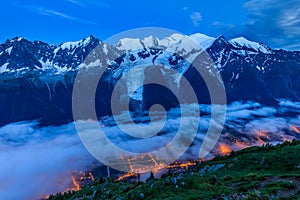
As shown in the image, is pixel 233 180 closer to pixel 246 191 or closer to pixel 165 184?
pixel 246 191

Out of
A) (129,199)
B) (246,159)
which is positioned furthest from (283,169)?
(129,199)

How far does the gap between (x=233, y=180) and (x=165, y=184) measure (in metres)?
9.46

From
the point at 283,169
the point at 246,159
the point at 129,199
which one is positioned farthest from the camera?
the point at 246,159

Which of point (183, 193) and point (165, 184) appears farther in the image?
point (165, 184)

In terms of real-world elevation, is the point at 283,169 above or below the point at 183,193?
below

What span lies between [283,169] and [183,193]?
2294cm

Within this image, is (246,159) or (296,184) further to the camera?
(246,159)

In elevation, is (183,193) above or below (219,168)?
above

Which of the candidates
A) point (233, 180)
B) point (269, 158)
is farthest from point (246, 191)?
point (269, 158)

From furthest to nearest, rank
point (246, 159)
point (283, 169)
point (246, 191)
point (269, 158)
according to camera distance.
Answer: point (246, 159) < point (269, 158) < point (283, 169) < point (246, 191)

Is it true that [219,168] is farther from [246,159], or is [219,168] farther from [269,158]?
[269,158]

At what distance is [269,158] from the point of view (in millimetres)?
50344

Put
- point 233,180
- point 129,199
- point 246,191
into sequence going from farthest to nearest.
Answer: point 233,180, point 129,199, point 246,191

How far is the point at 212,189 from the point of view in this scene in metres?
30.9
